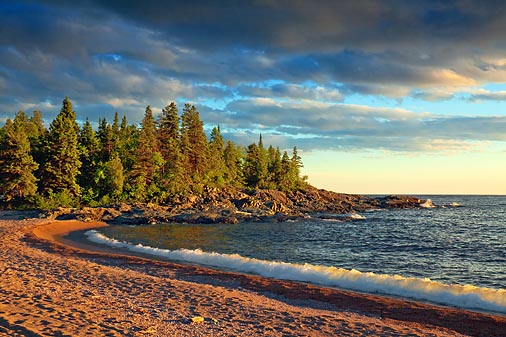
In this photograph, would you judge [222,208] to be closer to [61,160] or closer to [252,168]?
[61,160]

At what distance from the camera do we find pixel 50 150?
6372 centimetres

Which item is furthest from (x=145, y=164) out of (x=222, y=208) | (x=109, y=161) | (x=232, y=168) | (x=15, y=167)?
(x=232, y=168)

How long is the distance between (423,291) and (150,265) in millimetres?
14864

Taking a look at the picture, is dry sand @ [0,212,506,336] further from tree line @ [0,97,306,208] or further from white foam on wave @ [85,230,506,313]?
tree line @ [0,97,306,208]

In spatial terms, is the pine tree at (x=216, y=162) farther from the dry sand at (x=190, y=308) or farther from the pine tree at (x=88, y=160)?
the dry sand at (x=190, y=308)

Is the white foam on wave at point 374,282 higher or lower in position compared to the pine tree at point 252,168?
lower

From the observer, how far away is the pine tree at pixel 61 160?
63.0m

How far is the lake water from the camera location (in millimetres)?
17781

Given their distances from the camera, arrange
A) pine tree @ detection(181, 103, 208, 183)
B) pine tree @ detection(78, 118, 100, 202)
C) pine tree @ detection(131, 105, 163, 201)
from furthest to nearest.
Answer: pine tree @ detection(181, 103, 208, 183) < pine tree @ detection(131, 105, 163, 201) < pine tree @ detection(78, 118, 100, 202)

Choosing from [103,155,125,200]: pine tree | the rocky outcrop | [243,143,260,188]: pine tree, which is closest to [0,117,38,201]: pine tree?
the rocky outcrop

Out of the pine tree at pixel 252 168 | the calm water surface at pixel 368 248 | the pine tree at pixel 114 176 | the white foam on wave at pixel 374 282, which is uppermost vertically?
the pine tree at pixel 252 168

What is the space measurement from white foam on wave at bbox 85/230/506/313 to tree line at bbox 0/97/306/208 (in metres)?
45.6

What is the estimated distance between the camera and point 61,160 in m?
63.5

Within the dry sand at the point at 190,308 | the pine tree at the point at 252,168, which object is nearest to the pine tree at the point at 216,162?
the pine tree at the point at 252,168
